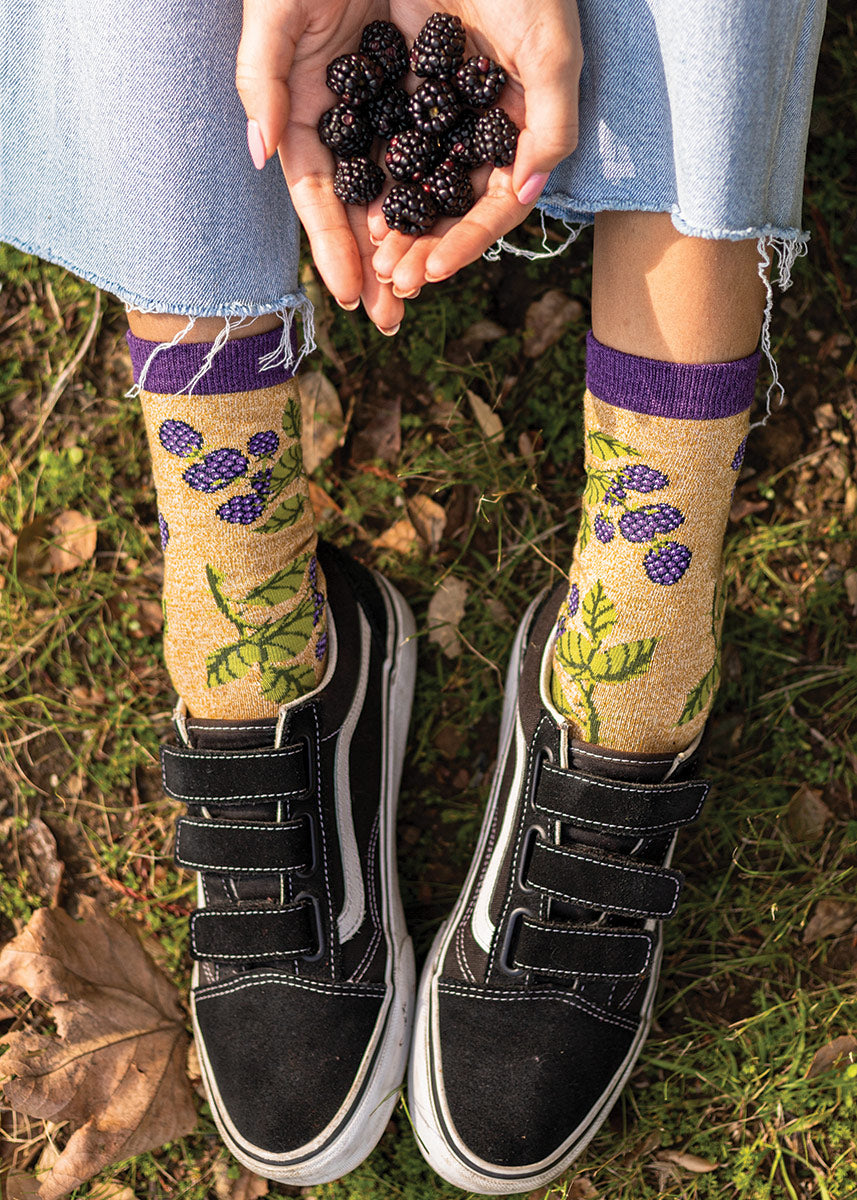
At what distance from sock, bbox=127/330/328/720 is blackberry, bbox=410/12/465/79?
0.50 meters

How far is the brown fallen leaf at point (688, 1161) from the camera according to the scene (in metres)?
2.13

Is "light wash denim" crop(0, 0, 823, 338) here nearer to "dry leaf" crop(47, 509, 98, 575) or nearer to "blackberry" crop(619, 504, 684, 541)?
"blackberry" crop(619, 504, 684, 541)

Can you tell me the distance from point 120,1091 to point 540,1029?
3.09 feet

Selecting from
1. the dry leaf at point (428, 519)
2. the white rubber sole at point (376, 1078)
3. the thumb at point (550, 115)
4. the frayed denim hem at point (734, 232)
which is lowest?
the white rubber sole at point (376, 1078)

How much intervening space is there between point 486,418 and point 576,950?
1283 millimetres

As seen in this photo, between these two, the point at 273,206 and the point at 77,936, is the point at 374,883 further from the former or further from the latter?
the point at 273,206

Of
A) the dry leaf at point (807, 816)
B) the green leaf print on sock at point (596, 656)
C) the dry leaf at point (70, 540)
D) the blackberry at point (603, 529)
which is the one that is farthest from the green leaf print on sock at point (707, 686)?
the dry leaf at point (70, 540)

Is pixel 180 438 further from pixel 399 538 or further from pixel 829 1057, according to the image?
pixel 829 1057

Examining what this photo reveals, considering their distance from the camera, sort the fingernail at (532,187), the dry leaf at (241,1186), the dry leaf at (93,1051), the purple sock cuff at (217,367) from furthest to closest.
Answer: the dry leaf at (241,1186)
the dry leaf at (93,1051)
the purple sock cuff at (217,367)
the fingernail at (532,187)

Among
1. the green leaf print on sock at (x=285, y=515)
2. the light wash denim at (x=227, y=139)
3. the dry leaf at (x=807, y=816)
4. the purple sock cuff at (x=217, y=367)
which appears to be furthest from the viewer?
the dry leaf at (x=807, y=816)

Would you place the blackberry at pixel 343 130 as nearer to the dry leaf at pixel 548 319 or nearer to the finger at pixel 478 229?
the finger at pixel 478 229

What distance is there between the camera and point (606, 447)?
1704 mm

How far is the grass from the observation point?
223 cm

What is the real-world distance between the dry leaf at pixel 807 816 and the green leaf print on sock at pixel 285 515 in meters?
1.35
